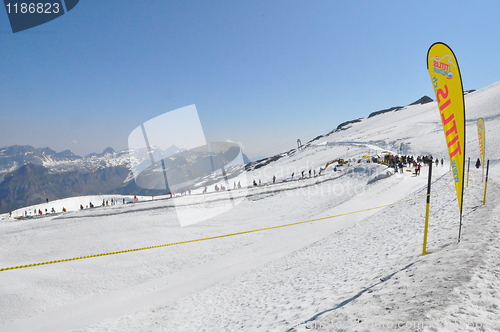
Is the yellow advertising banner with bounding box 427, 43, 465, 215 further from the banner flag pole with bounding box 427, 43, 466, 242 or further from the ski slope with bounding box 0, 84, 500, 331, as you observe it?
the ski slope with bounding box 0, 84, 500, 331

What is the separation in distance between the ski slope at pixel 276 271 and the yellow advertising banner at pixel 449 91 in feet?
7.92

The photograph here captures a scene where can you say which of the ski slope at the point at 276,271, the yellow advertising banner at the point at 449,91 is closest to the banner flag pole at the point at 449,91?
the yellow advertising banner at the point at 449,91

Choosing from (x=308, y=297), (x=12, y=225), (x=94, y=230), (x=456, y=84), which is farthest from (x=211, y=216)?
(x=12, y=225)

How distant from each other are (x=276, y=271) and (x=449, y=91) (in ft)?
25.5

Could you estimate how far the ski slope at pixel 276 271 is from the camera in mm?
4051

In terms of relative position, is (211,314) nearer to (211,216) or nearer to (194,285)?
(194,285)

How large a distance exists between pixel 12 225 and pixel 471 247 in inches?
1326

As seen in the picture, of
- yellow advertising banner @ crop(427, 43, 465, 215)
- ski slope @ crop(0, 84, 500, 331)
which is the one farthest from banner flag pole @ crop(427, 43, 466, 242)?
ski slope @ crop(0, 84, 500, 331)

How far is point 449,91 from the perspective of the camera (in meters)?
4.91

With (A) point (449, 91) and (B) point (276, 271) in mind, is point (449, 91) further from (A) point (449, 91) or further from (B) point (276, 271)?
(B) point (276, 271)

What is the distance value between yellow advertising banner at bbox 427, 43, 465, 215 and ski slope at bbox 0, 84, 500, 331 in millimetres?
2413

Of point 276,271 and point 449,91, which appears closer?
point 449,91

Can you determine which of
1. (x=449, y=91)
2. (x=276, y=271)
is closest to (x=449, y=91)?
(x=449, y=91)

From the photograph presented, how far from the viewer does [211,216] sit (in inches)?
811
